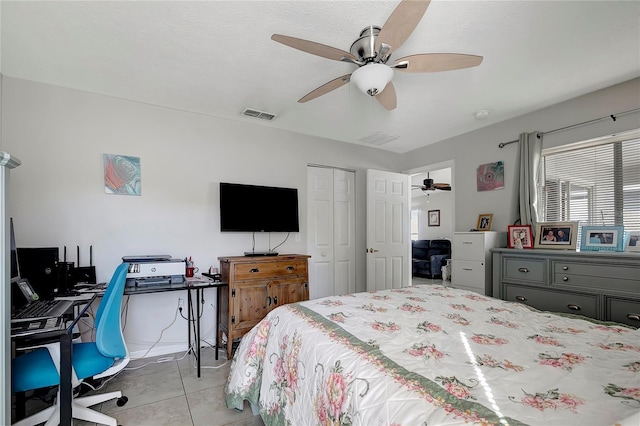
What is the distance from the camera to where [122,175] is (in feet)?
9.24

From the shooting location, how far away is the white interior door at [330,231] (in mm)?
3904

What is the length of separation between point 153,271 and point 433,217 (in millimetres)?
8038

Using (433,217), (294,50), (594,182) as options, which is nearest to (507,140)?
(594,182)

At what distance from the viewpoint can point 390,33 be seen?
5.08ft

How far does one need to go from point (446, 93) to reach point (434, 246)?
5.54 meters

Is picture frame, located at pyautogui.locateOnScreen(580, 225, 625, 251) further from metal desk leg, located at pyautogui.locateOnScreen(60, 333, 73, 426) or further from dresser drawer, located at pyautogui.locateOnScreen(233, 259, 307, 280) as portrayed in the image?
metal desk leg, located at pyautogui.locateOnScreen(60, 333, 73, 426)

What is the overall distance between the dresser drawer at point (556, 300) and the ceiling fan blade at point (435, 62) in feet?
6.87

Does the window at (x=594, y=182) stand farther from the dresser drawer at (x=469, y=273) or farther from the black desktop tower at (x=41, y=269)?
the black desktop tower at (x=41, y=269)

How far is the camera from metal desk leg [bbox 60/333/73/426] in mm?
1451

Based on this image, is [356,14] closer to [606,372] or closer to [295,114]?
[295,114]

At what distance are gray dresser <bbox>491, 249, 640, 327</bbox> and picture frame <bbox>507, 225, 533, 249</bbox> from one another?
8.5 inches

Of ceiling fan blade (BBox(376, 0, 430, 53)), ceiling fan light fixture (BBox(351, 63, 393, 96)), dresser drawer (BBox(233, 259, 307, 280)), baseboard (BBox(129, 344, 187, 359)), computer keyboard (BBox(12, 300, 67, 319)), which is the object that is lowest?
baseboard (BBox(129, 344, 187, 359))

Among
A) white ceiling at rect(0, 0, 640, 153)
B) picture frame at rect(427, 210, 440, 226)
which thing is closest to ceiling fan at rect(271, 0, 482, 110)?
white ceiling at rect(0, 0, 640, 153)

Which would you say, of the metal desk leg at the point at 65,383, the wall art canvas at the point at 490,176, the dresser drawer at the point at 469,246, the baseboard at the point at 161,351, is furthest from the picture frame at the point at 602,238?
the baseboard at the point at 161,351
